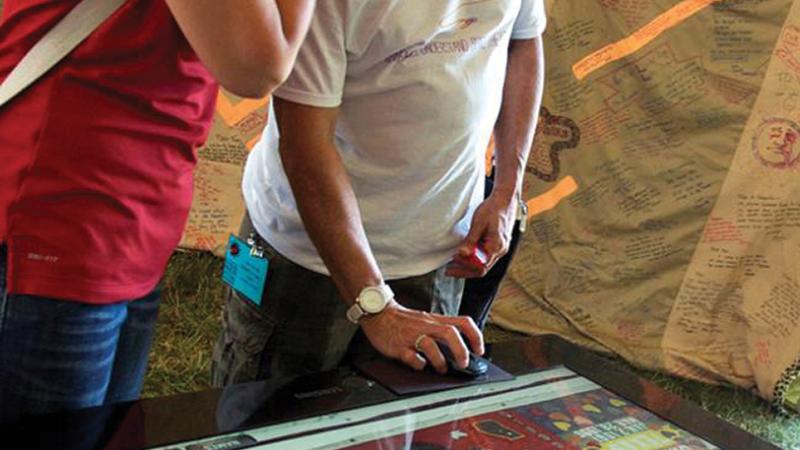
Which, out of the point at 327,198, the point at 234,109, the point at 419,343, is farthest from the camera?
the point at 234,109

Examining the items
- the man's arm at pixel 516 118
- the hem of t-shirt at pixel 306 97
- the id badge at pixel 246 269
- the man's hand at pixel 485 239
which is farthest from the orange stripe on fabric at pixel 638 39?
the hem of t-shirt at pixel 306 97

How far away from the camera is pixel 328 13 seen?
1011 millimetres

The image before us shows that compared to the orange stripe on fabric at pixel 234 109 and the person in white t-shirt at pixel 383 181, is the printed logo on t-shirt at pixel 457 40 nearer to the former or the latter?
the person in white t-shirt at pixel 383 181

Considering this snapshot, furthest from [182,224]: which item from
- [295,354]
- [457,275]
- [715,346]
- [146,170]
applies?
[715,346]

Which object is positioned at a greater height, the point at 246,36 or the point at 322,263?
the point at 246,36

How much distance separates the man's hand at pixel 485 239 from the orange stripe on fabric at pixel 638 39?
1.25m

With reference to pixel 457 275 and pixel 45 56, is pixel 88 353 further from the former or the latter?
pixel 457 275

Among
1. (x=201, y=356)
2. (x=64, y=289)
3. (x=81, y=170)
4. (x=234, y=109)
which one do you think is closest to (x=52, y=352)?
(x=64, y=289)

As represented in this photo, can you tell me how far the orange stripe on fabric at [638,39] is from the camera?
93.0 inches

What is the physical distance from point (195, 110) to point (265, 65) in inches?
6.2

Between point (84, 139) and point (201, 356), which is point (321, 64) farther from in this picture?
point (201, 356)

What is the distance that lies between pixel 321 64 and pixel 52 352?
15.6 inches

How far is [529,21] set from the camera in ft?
4.41

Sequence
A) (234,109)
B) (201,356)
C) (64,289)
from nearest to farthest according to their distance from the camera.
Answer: (64,289) < (201,356) < (234,109)
